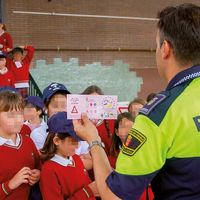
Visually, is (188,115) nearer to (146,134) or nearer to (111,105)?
(146,134)

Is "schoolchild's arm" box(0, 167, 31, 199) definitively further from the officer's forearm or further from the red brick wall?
the red brick wall

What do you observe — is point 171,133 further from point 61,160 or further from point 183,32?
point 61,160

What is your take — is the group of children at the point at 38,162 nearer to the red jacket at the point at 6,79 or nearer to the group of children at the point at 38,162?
the group of children at the point at 38,162

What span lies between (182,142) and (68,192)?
1393 mm

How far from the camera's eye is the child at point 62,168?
8.48ft

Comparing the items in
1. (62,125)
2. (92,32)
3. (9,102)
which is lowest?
(92,32)

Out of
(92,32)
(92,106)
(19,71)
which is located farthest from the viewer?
(92,32)

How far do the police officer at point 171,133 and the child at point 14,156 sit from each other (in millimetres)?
1074

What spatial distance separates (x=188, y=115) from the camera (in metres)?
1.45

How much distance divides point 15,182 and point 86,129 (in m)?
0.84

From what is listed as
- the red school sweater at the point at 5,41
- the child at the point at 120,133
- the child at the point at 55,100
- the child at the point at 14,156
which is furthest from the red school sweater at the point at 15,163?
the red school sweater at the point at 5,41

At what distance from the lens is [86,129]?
185 centimetres

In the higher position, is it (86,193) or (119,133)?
(86,193)

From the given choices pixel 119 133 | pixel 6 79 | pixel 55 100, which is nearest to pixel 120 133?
pixel 119 133
